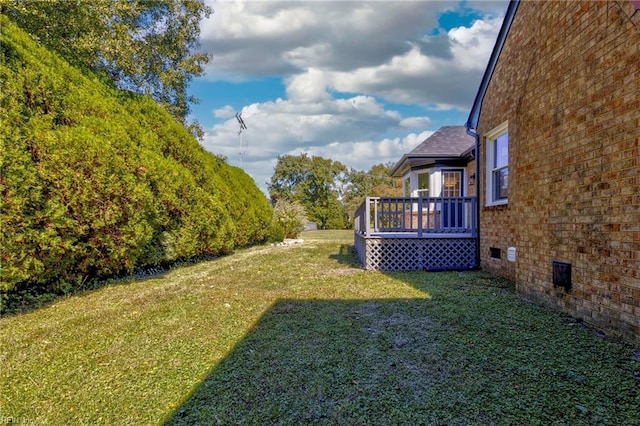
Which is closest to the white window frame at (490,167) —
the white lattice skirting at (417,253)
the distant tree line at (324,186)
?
the white lattice skirting at (417,253)

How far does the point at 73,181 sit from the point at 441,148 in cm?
1053

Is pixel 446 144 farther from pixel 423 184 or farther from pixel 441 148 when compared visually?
pixel 423 184

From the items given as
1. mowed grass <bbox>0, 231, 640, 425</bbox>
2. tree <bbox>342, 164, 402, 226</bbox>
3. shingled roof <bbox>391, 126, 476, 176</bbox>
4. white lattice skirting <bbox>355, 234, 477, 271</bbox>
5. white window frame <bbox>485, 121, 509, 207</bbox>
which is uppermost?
tree <bbox>342, 164, 402, 226</bbox>

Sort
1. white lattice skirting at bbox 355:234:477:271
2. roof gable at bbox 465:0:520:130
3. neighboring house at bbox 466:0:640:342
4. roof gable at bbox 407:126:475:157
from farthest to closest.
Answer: roof gable at bbox 407:126:475:157
white lattice skirting at bbox 355:234:477:271
roof gable at bbox 465:0:520:130
neighboring house at bbox 466:0:640:342

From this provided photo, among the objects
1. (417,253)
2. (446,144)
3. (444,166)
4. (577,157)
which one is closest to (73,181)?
(577,157)

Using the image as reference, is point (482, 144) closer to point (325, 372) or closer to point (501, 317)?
point (501, 317)

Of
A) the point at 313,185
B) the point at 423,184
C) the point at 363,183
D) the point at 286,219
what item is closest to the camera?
the point at 423,184

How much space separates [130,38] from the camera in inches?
335

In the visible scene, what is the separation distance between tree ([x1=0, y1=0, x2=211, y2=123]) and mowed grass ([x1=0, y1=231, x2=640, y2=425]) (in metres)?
6.00

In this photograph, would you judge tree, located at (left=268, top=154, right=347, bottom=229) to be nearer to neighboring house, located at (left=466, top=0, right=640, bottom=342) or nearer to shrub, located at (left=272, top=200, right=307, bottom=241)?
shrub, located at (left=272, top=200, right=307, bottom=241)

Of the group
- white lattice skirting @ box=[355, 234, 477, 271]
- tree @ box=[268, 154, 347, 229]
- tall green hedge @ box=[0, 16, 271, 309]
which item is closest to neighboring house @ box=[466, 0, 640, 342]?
white lattice skirting @ box=[355, 234, 477, 271]

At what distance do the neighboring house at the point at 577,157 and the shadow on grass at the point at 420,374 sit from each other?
0.51 metres

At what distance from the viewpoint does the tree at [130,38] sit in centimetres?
710

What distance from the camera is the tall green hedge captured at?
413 cm
